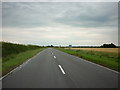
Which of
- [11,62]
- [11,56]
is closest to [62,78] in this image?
[11,62]

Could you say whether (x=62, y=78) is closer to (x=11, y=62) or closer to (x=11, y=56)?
(x=11, y=62)

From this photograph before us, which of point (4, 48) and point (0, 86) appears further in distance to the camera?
point (4, 48)

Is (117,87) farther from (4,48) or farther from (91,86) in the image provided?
(4,48)

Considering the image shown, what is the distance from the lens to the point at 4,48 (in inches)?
1069

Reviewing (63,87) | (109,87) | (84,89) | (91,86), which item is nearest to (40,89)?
(63,87)

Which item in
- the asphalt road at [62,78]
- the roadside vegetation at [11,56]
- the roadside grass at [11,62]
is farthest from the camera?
the roadside vegetation at [11,56]

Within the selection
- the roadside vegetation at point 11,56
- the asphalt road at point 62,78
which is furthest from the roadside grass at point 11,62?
the asphalt road at point 62,78

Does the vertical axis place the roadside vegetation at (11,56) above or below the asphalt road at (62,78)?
above

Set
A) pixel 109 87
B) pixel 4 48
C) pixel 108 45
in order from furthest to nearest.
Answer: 1. pixel 108 45
2. pixel 4 48
3. pixel 109 87

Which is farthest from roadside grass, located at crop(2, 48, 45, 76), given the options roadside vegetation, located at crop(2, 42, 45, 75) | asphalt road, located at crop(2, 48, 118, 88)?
asphalt road, located at crop(2, 48, 118, 88)

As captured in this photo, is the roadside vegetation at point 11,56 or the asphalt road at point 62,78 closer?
the asphalt road at point 62,78

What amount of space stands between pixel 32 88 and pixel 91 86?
2471 millimetres

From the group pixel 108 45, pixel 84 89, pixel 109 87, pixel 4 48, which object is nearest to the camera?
pixel 84 89

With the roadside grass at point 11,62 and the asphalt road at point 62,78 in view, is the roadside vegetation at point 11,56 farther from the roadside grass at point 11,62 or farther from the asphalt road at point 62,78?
the asphalt road at point 62,78
